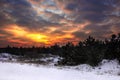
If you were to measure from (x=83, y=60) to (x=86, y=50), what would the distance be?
1993mm

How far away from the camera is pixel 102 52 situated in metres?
43.1

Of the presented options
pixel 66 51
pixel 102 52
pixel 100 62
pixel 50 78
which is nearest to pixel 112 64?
pixel 100 62

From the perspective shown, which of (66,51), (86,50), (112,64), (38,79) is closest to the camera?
(38,79)

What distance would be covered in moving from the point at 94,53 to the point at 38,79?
23.5m

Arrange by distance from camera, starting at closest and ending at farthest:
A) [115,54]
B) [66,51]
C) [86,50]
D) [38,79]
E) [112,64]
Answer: [38,79]
[112,64]
[115,54]
[86,50]
[66,51]

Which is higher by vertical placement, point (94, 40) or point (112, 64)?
point (94, 40)

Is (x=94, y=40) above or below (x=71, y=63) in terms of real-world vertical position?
above

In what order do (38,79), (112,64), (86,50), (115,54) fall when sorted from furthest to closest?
(86,50) → (115,54) → (112,64) → (38,79)

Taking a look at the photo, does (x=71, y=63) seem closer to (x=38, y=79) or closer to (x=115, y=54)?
(x=115, y=54)

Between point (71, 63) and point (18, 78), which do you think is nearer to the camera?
point (18, 78)

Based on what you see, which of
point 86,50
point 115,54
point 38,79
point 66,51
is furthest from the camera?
point 66,51

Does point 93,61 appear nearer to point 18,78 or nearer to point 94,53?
point 94,53

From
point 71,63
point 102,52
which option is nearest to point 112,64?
point 102,52

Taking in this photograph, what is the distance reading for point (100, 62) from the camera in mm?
40000
